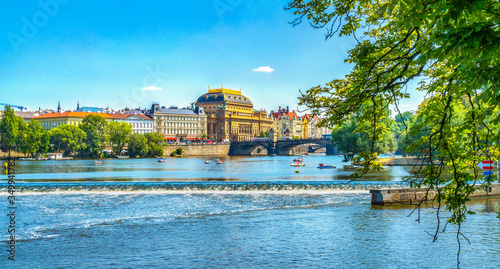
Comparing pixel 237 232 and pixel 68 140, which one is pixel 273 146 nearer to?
pixel 68 140

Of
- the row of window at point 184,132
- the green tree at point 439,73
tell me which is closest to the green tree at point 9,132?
the row of window at point 184,132

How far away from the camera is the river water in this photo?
45.6 ft

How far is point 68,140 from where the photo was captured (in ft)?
369

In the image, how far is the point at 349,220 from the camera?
66.5 ft

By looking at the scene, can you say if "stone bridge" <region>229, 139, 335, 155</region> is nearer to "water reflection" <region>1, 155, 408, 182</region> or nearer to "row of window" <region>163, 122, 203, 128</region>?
"row of window" <region>163, 122, 203, 128</region>

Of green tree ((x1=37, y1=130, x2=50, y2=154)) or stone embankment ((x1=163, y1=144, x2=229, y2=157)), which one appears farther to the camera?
stone embankment ((x1=163, y1=144, x2=229, y2=157))

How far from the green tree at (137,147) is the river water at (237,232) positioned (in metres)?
86.4

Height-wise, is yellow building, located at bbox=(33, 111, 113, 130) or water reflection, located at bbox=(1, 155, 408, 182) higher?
yellow building, located at bbox=(33, 111, 113, 130)

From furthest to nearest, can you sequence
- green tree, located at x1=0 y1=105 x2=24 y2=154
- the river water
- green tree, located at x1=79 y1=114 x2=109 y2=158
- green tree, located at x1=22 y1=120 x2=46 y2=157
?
green tree, located at x1=79 y1=114 x2=109 y2=158, green tree, located at x1=0 y1=105 x2=24 y2=154, green tree, located at x1=22 y1=120 x2=46 y2=157, the river water

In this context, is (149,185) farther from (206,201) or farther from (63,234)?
(63,234)

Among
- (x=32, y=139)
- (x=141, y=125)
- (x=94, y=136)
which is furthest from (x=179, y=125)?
(x=32, y=139)

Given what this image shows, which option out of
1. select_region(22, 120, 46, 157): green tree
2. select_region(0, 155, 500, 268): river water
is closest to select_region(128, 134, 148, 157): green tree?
select_region(22, 120, 46, 157): green tree

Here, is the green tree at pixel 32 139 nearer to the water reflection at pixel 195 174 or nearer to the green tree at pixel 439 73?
the water reflection at pixel 195 174

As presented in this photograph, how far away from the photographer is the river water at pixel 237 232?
45.6ft
